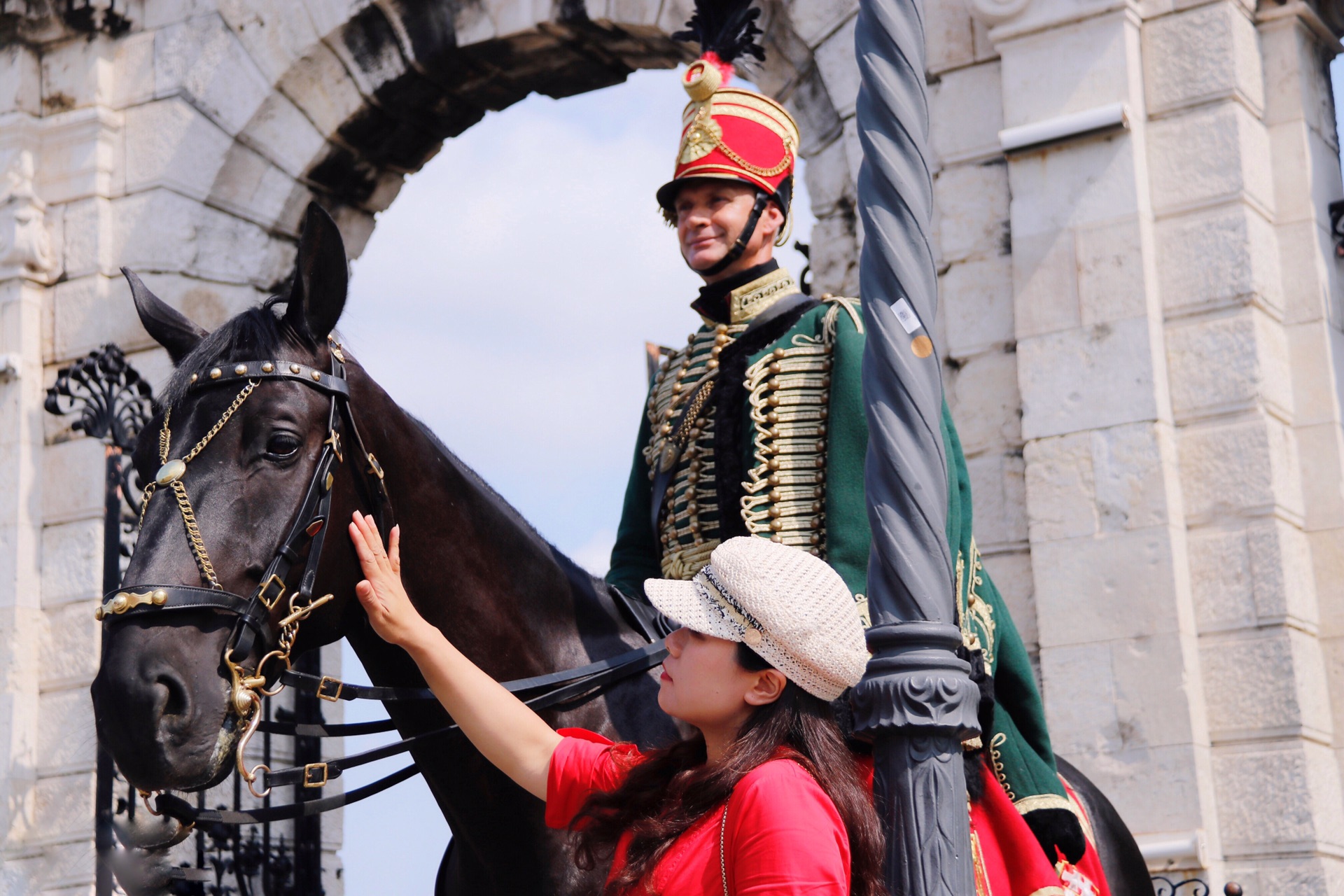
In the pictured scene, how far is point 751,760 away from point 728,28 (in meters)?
2.54

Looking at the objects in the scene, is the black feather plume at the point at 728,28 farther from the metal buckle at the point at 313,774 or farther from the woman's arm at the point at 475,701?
the metal buckle at the point at 313,774

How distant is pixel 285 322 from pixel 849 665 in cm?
143

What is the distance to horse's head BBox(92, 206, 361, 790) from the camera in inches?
105

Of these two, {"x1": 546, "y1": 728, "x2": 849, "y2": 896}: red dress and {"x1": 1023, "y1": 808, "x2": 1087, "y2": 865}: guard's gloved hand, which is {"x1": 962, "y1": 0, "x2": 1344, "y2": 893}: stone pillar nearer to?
{"x1": 1023, "y1": 808, "x2": 1087, "y2": 865}: guard's gloved hand

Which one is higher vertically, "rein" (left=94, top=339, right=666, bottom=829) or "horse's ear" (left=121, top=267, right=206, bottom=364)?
"horse's ear" (left=121, top=267, right=206, bottom=364)

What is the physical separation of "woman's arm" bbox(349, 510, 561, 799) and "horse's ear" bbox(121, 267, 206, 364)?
0.86m

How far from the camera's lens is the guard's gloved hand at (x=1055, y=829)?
3449mm

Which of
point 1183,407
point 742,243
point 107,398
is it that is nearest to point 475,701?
point 742,243

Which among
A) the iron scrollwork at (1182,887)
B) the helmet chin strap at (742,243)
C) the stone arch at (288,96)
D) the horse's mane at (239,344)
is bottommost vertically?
the iron scrollwork at (1182,887)

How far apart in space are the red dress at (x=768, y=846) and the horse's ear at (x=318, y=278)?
1313 mm

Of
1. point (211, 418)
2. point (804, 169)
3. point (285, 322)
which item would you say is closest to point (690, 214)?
point (285, 322)

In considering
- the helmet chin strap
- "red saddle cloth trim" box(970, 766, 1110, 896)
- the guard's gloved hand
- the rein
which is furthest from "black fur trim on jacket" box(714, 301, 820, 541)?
the guard's gloved hand

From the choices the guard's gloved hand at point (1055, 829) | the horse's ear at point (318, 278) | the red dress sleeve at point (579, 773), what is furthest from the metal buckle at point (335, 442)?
the guard's gloved hand at point (1055, 829)

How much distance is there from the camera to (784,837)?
2.09m
